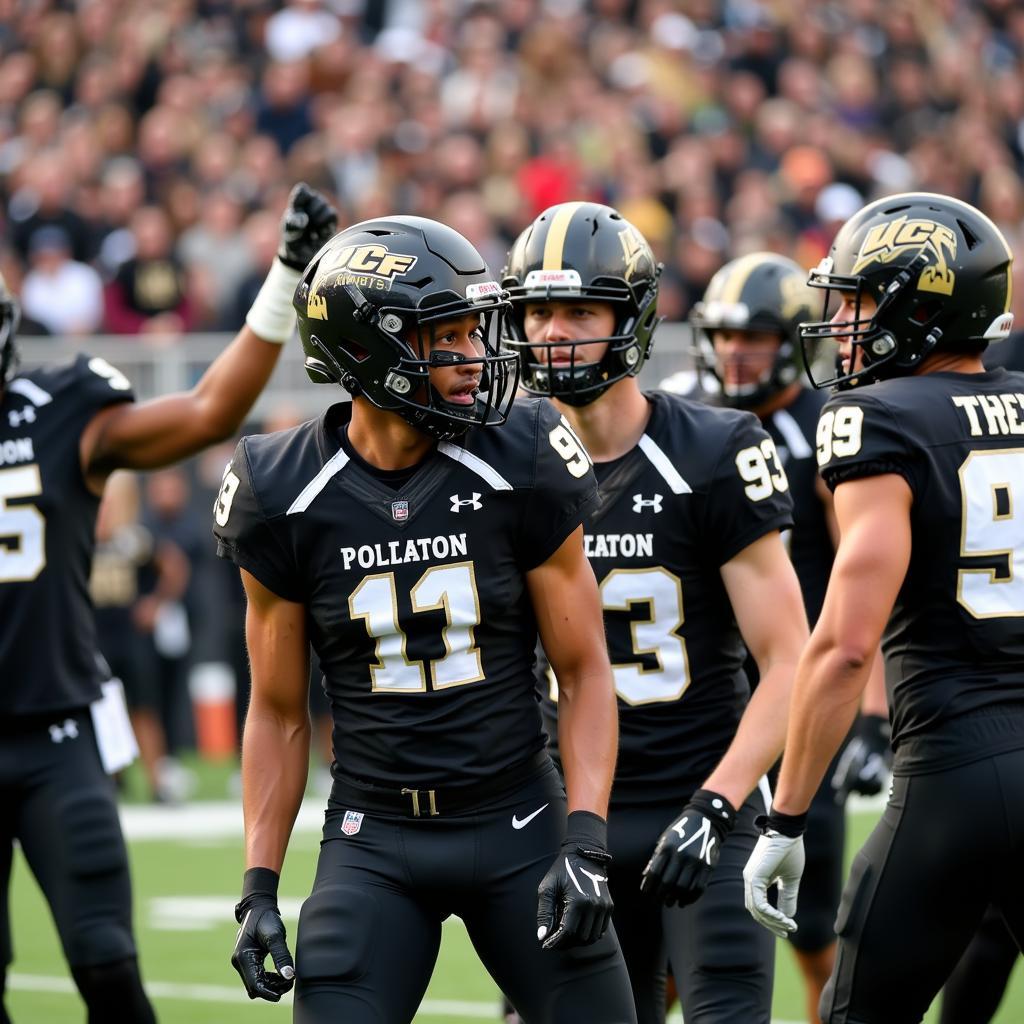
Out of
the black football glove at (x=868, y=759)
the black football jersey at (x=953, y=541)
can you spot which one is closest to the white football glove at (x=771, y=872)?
the black football jersey at (x=953, y=541)

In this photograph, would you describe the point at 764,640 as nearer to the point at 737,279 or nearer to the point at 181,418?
the point at 181,418

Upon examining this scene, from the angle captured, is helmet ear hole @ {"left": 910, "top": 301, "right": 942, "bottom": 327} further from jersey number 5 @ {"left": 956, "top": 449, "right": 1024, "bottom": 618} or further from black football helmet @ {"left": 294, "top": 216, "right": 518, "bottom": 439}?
black football helmet @ {"left": 294, "top": 216, "right": 518, "bottom": 439}

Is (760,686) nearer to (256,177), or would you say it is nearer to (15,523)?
(15,523)

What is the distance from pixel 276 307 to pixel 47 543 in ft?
2.76

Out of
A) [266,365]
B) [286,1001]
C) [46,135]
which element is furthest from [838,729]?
[46,135]

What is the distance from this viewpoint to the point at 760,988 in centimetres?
388

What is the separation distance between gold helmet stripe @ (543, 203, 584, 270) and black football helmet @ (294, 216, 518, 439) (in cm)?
68

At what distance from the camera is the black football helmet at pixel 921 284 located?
374 cm

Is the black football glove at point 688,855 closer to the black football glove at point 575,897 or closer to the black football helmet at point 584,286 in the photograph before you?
the black football glove at point 575,897

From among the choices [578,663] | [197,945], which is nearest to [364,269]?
[578,663]

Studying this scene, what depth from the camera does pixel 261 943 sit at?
132 inches

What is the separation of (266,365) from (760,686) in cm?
165

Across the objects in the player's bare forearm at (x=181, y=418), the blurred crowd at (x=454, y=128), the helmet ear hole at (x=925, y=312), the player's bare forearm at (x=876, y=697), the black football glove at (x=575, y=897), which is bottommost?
the player's bare forearm at (x=876, y=697)

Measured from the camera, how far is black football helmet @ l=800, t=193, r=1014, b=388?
3740mm
